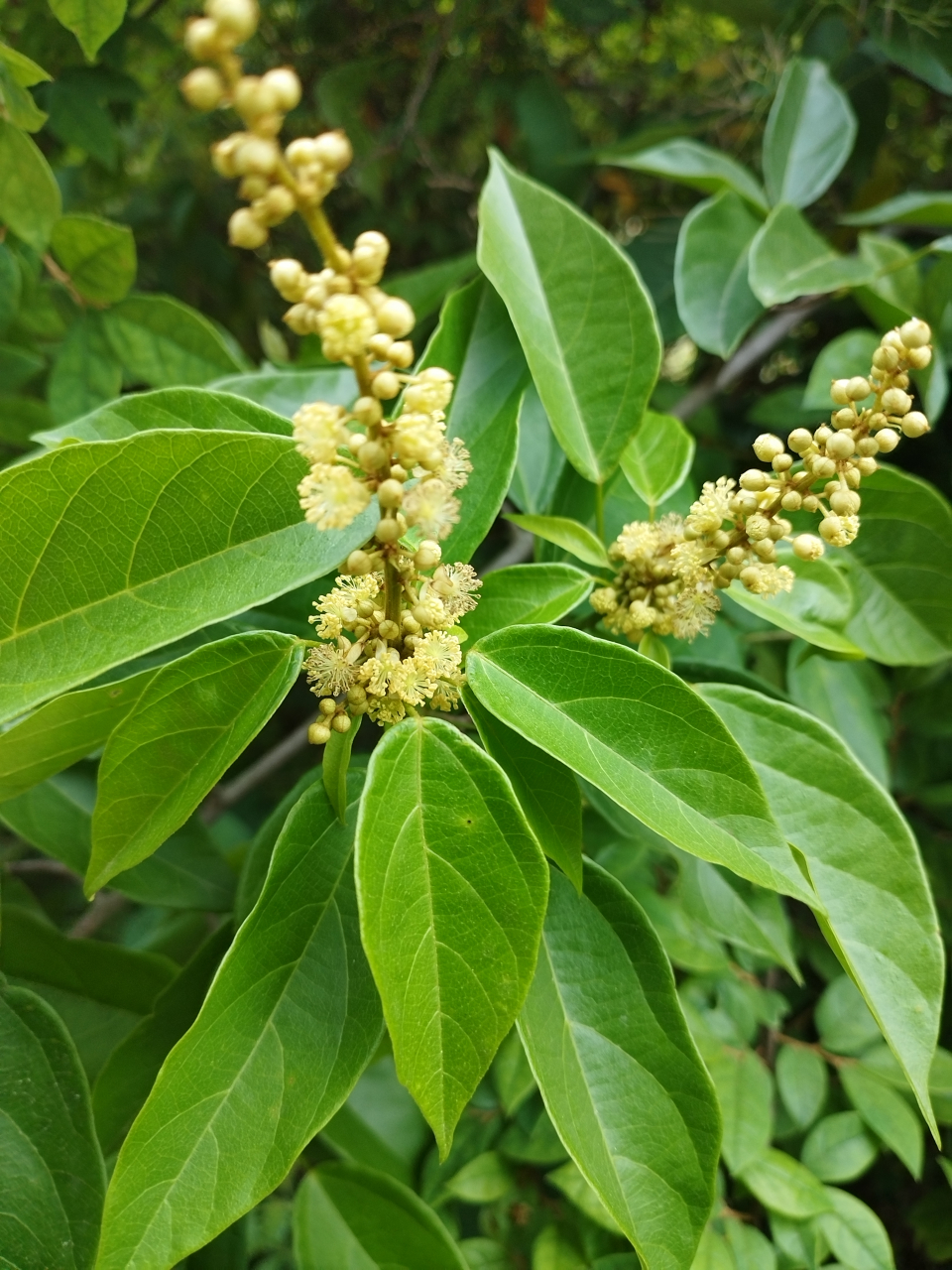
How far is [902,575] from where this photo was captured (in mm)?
905

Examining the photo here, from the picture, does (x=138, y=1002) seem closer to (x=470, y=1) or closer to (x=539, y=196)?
(x=539, y=196)

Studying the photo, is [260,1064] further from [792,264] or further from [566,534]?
[792,264]

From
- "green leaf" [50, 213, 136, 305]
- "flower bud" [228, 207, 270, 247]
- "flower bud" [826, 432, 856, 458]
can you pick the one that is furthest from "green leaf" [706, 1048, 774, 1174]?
"green leaf" [50, 213, 136, 305]

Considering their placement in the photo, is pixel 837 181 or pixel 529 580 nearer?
pixel 529 580

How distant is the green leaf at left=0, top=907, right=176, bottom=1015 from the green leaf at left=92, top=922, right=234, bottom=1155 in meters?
0.11

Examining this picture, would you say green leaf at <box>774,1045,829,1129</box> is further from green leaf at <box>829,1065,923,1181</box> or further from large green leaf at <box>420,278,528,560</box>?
large green leaf at <box>420,278,528,560</box>

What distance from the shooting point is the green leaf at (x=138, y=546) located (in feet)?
1.63

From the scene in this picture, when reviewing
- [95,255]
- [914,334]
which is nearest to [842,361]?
[914,334]

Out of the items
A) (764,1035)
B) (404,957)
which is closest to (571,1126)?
(404,957)

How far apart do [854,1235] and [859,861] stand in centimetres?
56

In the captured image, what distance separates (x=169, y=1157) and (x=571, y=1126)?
0.25 meters

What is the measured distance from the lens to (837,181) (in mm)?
1426

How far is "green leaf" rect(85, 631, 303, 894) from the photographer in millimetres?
539

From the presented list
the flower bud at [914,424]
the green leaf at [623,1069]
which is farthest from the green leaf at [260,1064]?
the flower bud at [914,424]
